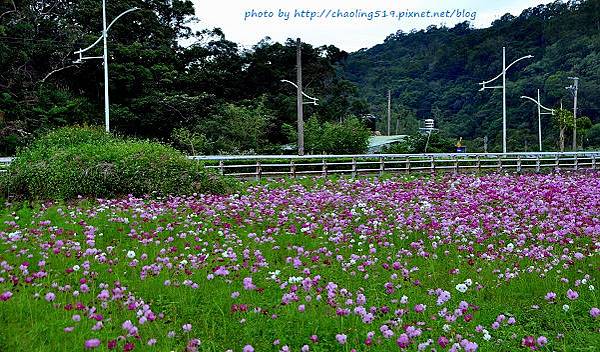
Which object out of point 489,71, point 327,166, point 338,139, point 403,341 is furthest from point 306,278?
point 489,71

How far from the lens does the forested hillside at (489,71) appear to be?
235ft

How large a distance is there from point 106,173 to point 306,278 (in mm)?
9193

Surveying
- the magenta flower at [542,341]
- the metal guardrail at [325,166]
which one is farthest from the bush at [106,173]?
the magenta flower at [542,341]

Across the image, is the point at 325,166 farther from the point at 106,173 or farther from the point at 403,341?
the point at 403,341

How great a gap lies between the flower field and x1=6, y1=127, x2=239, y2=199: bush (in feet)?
8.18

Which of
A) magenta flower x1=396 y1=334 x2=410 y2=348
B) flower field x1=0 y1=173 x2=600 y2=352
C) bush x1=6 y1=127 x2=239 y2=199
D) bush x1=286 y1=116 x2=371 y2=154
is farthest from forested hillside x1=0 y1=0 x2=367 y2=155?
magenta flower x1=396 y1=334 x2=410 y2=348

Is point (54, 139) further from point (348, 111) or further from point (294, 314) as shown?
point (348, 111)

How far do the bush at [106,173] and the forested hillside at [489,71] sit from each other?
55.9 meters

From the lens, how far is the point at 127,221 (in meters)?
9.86

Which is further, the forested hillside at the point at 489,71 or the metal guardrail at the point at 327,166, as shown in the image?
the forested hillside at the point at 489,71

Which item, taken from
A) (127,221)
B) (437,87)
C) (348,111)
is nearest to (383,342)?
(127,221)

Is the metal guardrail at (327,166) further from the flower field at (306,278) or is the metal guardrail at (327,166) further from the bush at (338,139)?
the flower field at (306,278)

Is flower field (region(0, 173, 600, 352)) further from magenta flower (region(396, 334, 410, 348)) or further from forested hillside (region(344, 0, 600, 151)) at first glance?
forested hillside (region(344, 0, 600, 151))

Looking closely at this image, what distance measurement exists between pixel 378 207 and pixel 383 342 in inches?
260
